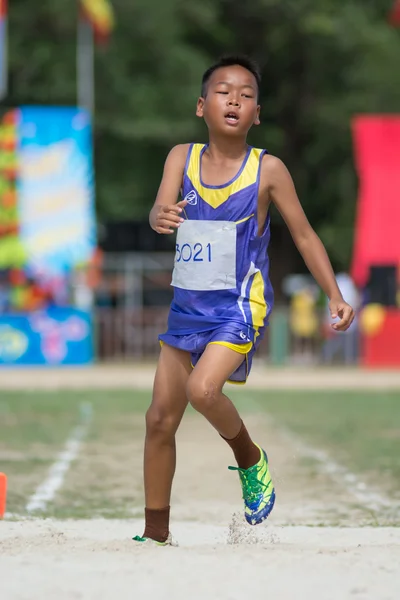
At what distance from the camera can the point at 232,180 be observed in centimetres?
601

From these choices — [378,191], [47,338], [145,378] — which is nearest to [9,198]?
[47,338]

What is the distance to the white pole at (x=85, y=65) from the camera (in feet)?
121

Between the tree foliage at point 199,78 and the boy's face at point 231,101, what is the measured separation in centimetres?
3154

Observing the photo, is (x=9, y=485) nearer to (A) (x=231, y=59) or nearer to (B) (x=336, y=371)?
(A) (x=231, y=59)

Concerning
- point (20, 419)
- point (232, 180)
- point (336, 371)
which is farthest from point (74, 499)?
point (336, 371)

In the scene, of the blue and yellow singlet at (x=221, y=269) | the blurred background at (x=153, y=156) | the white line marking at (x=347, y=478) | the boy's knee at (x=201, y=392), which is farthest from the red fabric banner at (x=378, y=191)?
the boy's knee at (x=201, y=392)

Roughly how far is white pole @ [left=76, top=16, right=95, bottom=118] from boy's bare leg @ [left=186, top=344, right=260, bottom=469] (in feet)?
103

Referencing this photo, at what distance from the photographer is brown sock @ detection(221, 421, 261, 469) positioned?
618cm

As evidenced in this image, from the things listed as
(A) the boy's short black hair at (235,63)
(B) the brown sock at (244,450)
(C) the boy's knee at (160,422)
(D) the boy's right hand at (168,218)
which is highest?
(A) the boy's short black hair at (235,63)

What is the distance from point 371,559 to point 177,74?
34.3 m

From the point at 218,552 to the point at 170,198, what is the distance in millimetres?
1689

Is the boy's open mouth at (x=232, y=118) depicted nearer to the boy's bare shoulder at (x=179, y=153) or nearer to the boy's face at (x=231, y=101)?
the boy's face at (x=231, y=101)

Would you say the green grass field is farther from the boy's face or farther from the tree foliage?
the tree foliage

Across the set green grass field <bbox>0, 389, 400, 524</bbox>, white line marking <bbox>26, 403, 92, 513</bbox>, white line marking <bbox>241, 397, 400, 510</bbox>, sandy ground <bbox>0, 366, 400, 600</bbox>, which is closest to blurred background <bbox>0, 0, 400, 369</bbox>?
green grass field <bbox>0, 389, 400, 524</bbox>
